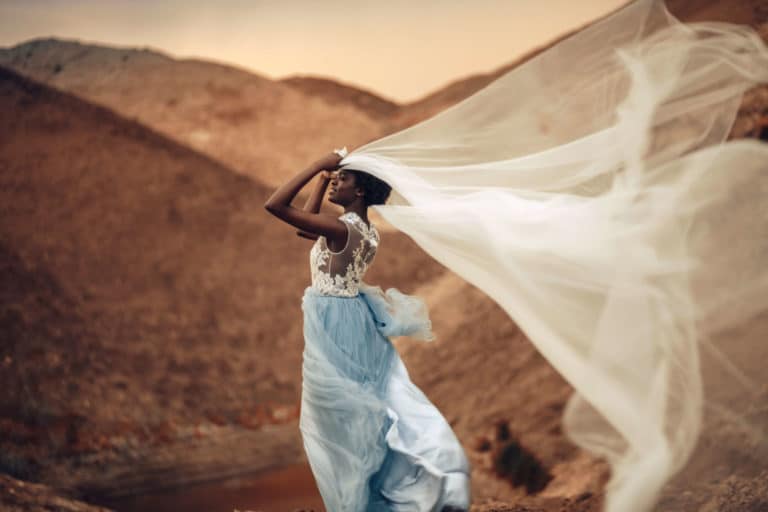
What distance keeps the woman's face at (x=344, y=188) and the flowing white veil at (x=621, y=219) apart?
0.18 feet

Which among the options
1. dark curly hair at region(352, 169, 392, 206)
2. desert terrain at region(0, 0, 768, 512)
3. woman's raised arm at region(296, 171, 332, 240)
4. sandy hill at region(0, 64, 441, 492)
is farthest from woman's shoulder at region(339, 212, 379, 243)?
sandy hill at region(0, 64, 441, 492)

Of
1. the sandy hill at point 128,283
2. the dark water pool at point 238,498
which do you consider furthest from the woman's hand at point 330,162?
the sandy hill at point 128,283

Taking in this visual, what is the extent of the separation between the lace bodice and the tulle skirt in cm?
5

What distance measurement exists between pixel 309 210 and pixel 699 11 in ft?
27.5

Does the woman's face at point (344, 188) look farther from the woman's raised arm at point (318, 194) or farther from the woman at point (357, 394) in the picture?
the woman's raised arm at point (318, 194)

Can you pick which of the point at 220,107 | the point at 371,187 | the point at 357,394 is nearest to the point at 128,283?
the point at 220,107

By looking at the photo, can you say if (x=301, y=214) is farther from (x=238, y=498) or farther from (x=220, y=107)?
(x=220, y=107)

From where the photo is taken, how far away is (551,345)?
3.03 metres

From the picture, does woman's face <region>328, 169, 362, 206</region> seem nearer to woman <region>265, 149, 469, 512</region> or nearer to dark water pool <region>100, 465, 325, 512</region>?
woman <region>265, 149, 469, 512</region>

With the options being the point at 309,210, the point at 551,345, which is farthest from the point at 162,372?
the point at 551,345

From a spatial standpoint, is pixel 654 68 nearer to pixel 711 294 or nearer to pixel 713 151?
pixel 713 151

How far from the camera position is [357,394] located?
11.0 feet

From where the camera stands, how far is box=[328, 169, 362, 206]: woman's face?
3.46 metres

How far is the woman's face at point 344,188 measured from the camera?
3.46 meters
